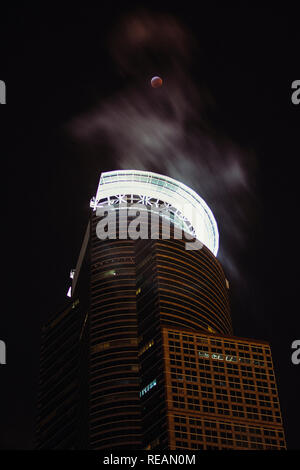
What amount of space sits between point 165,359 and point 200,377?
409 inches

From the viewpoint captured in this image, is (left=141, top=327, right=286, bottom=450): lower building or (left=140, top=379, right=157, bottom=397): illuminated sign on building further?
(left=140, top=379, right=157, bottom=397): illuminated sign on building

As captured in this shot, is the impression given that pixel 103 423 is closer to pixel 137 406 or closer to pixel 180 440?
pixel 137 406

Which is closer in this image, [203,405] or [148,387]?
[203,405]

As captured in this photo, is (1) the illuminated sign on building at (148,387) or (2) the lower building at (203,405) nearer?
(2) the lower building at (203,405)

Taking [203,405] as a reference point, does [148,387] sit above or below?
above
